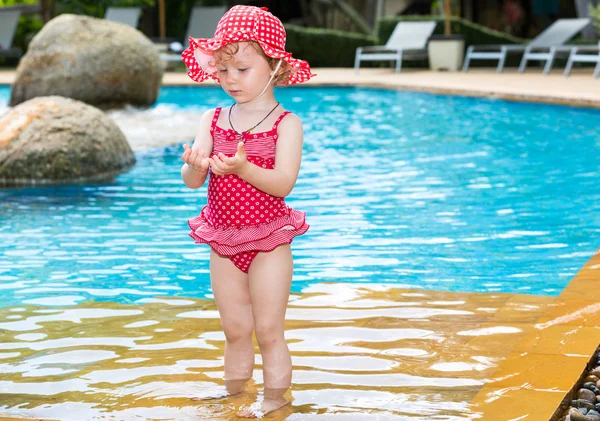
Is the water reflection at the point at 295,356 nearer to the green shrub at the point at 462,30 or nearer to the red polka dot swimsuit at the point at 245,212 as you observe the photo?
the red polka dot swimsuit at the point at 245,212

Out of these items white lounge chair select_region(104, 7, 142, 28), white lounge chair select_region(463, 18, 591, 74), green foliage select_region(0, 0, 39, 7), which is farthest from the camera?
green foliage select_region(0, 0, 39, 7)

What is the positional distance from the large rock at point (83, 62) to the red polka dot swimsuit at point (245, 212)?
35.0 ft

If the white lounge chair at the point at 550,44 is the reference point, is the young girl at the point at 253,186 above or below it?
above

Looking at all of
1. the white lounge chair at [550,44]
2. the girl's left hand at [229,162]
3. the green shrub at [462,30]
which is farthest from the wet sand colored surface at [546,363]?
the green shrub at [462,30]

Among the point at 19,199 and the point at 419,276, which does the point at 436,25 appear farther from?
the point at 419,276

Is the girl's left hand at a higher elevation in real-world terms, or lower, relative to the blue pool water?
higher

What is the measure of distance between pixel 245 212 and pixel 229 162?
322 millimetres

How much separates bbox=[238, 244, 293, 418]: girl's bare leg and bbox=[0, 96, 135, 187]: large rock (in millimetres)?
5735

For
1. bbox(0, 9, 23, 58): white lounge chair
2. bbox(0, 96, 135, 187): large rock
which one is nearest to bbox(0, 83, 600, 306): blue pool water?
bbox(0, 96, 135, 187): large rock

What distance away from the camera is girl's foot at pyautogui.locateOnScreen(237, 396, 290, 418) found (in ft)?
10.0

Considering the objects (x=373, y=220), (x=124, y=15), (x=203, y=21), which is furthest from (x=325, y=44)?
(x=373, y=220)

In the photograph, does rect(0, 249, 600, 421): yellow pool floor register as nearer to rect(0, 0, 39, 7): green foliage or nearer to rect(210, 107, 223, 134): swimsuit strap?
rect(210, 107, 223, 134): swimsuit strap

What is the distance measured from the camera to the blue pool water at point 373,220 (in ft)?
16.9

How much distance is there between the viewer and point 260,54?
3068mm
